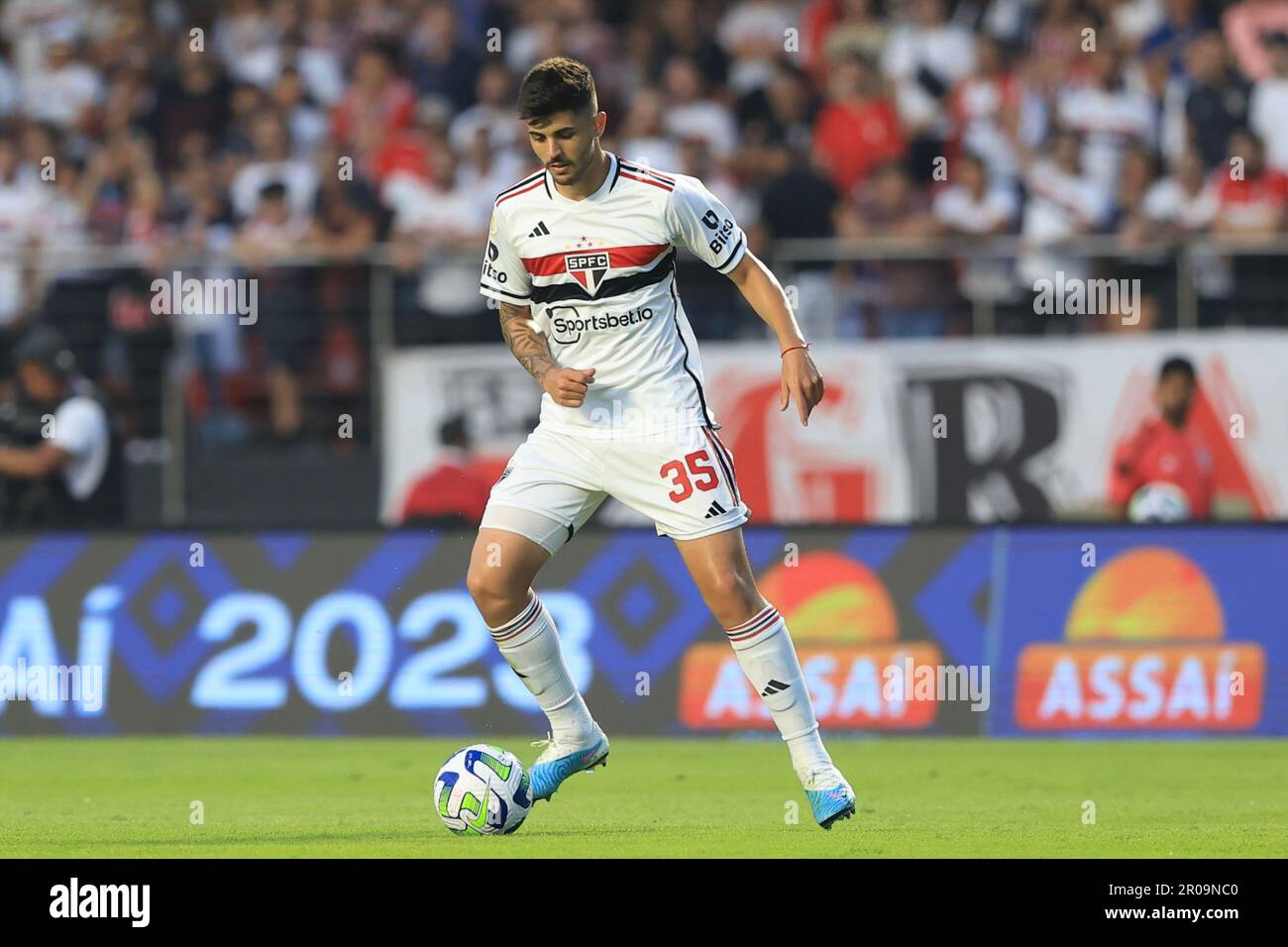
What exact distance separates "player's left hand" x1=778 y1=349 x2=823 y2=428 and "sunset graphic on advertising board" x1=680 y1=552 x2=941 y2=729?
14.7ft

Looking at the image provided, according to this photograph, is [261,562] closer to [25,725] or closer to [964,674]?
[25,725]

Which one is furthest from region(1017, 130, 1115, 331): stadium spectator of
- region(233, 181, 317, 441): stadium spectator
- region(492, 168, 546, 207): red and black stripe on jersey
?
region(492, 168, 546, 207): red and black stripe on jersey

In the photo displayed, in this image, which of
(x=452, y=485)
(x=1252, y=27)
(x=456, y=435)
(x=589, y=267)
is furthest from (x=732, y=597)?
(x=1252, y=27)

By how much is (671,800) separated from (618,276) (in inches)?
93.2

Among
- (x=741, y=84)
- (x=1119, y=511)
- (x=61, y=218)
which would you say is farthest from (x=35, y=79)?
(x=1119, y=511)

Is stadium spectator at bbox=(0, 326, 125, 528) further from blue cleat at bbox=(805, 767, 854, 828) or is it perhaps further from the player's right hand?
blue cleat at bbox=(805, 767, 854, 828)

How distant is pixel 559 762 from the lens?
28.8ft

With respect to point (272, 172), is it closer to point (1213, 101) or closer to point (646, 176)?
point (1213, 101)

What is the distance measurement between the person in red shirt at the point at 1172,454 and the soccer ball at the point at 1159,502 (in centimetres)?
4

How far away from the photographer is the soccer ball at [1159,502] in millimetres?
14406

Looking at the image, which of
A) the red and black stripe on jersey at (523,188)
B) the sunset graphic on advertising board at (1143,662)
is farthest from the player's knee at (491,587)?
the sunset graphic on advertising board at (1143,662)

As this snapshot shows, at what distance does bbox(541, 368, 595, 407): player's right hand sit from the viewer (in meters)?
8.38

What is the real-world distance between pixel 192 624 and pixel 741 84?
756 centimetres

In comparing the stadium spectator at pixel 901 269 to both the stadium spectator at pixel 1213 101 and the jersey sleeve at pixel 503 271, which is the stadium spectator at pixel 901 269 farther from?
the jersey sleeve at pixel 503 271
